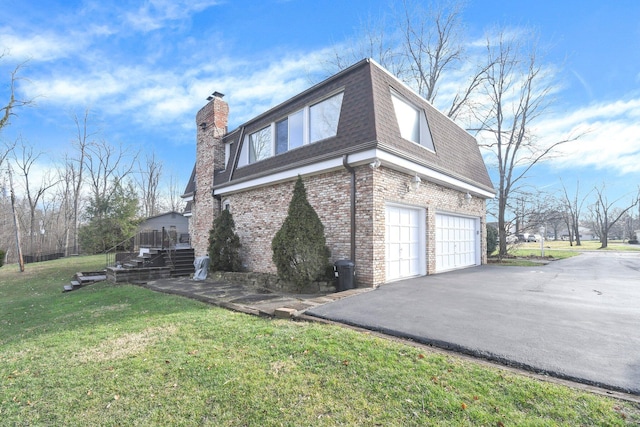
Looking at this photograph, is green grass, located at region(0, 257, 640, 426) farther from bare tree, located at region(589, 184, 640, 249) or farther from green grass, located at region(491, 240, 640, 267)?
bare tree, located at region(589, 184, 640, 249)

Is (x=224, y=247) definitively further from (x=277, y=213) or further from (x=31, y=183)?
(x=31, y=183)

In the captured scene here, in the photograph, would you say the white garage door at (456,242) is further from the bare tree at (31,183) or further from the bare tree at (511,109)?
the bare tree at (31,183)

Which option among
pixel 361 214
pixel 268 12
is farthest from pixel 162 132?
pixel 361 214

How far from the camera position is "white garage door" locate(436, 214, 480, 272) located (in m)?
10.1

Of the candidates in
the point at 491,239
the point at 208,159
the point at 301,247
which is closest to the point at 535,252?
the point at 491,239

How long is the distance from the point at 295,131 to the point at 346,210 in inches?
137

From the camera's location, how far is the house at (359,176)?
7285mm

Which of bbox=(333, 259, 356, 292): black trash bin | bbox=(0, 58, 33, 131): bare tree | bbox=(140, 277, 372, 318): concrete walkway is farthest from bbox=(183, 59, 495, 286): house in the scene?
bbox=(0, 58, 33, 131): bare tree

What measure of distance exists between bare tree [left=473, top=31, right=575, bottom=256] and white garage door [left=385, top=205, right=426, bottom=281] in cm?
1340

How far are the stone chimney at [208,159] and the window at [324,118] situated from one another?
17.7 feet

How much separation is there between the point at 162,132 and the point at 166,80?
19.8 meters

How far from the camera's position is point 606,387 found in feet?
8.50

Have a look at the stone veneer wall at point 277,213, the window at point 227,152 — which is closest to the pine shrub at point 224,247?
the stone veneer wall at point 277,213

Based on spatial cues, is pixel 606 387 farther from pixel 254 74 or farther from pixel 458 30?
pixel 458 30
